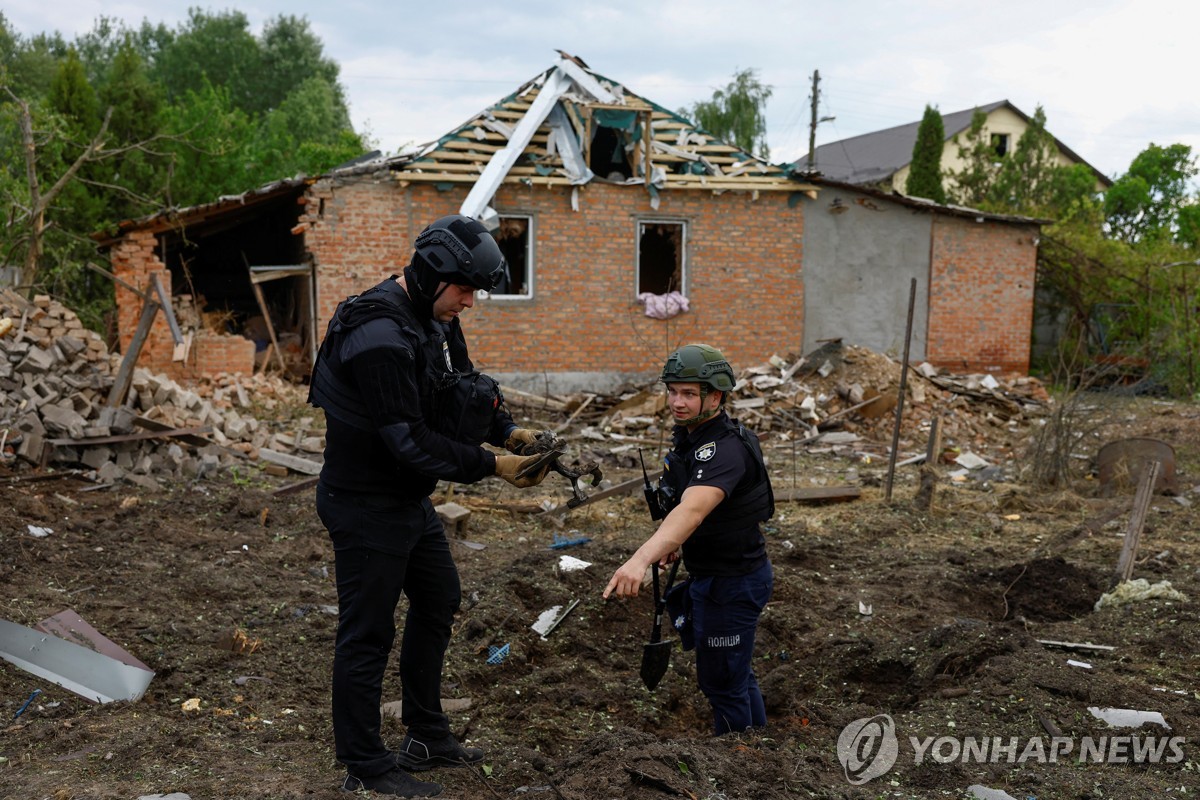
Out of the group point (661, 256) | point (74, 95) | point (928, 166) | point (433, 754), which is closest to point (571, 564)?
point (433, 754)

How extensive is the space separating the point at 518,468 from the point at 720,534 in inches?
33.3

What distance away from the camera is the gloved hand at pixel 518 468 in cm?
336

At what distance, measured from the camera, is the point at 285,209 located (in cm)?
1733

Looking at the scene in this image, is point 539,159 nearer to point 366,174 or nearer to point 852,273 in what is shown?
point 366,174

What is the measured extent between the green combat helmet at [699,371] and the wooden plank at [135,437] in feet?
23.4

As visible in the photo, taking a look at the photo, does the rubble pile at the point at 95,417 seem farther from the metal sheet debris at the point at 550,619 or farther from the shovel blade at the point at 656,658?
the shovel blade at the point at 656,658

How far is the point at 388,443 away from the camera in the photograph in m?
3.13

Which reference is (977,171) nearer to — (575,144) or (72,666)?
(575,144)

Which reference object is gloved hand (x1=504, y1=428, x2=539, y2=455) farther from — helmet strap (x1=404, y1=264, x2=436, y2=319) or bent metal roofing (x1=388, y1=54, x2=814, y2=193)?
bent metal roofing (x1=388, y1=54, x2=814, y2=193)

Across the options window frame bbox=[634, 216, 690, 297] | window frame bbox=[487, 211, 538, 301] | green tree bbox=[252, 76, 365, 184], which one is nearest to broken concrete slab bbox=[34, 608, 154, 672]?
window frame bbox=[487, 211, 538, 301]

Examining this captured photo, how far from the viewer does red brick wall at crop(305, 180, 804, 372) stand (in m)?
14.5

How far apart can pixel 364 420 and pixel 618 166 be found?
1335 cm

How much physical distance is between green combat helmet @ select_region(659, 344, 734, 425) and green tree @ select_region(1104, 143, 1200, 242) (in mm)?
31708

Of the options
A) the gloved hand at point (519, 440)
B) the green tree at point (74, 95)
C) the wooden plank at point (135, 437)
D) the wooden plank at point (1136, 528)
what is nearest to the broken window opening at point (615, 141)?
the wooden plank at point (135, 437)
